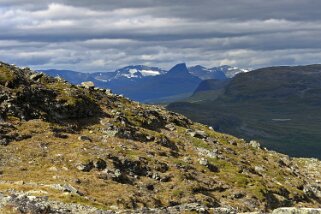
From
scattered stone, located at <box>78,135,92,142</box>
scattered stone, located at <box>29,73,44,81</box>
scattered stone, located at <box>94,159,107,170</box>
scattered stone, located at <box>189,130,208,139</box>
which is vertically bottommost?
scattered stone, located at <box>189,130,208,139</box>

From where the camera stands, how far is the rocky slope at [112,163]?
1788 inches

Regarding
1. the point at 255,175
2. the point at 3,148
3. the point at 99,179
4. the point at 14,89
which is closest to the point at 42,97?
the point at 14,89

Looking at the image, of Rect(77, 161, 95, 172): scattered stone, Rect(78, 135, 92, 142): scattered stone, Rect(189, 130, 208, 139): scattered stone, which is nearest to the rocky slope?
Rect(77, 161, 95, 172): scattered stone

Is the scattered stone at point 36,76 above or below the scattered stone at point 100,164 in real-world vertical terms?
above

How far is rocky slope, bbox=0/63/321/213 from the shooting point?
45406 mm

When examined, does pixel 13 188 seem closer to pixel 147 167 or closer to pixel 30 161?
pixel 30 161

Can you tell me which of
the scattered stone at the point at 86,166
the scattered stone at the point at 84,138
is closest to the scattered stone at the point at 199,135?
the scattered stone at the point at 84,138

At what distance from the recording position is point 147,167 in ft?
208

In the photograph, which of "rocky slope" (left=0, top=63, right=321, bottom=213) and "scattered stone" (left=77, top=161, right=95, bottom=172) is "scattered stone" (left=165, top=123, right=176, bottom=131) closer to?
"rocky slope" (left=0, top=63, right=321, bottom=213)

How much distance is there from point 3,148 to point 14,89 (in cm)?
1518

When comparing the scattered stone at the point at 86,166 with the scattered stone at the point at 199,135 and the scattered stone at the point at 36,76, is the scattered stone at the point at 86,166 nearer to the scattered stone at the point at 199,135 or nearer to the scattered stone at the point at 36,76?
the scattered stone at the point at 36,76

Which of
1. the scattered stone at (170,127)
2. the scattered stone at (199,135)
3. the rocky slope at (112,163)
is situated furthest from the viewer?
the scattered stone at (170,127)

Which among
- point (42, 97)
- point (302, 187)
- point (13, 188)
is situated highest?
point (42, 97)

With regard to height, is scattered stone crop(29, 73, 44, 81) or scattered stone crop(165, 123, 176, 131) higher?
scattered stone crop(29, 73, 44, 81)
